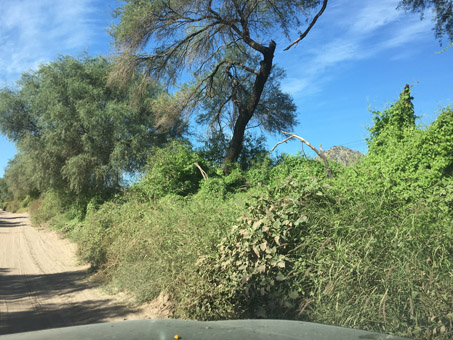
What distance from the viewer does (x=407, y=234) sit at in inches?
174

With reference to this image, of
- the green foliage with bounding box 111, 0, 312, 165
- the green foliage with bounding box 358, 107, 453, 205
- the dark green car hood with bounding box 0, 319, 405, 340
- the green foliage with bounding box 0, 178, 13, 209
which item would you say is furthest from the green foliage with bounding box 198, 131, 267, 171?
the green foliage with bounding box 0, 178, 13, 209

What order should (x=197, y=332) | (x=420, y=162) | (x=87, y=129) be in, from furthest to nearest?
1. (x=87, y=129)
2. (x=420, y=162)
3. (x=197, y=332)

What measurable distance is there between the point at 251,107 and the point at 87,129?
8491mm

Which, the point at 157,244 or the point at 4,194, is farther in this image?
the point at 4,194

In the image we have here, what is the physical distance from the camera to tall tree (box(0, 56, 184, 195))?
17547 mm

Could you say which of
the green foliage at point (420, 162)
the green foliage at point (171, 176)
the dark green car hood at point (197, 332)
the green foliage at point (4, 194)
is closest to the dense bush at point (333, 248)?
the green foliage at point (420, 162)

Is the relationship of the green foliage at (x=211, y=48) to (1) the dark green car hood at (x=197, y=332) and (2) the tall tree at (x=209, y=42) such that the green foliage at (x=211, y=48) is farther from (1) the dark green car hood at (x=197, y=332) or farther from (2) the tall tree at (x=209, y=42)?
(1) the dark green car hood at (x=197, y=332)

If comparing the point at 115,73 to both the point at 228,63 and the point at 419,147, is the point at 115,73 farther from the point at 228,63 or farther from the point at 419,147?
the point at 419,147

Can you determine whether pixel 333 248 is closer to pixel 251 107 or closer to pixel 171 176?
pixel 171 176

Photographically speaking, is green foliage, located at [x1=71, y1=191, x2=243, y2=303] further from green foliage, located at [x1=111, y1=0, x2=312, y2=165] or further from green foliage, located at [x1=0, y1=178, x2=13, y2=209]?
green foliage, located at [x1=0, y1=178, x2=13, y2=209]

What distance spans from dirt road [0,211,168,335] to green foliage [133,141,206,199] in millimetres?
3250

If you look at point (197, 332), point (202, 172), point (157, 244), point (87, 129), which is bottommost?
point (197, 332)

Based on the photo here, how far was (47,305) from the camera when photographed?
743 centimetres

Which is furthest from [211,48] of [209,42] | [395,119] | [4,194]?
[4,194]
